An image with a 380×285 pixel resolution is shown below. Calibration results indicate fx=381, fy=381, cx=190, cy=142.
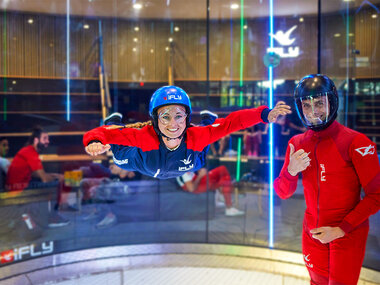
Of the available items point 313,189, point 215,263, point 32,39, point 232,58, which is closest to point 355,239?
point 313,189

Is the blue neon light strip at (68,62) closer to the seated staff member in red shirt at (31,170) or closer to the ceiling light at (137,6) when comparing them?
the seated staff member in red shirt at (31,170)

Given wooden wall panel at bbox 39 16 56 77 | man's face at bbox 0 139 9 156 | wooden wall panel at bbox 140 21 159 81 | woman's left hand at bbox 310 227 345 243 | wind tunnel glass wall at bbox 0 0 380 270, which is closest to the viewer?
woman's left hand at bbox 310 227 345 243

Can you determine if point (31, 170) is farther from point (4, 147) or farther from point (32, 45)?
point (32, 45)

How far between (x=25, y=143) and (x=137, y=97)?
1378mm

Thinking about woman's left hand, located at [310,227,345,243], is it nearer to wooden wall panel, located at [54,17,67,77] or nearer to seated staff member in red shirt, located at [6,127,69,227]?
seated staff member in red shirt, located at [6,127,69,227]

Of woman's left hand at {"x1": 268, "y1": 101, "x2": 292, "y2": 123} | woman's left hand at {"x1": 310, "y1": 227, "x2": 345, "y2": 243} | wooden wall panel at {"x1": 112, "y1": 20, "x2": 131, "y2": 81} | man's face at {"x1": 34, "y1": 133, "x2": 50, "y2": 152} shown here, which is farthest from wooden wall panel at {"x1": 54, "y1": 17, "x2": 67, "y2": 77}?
woman's left hand at {"x1": 310, "y1": 227, "x2": 345, "y2": 243}

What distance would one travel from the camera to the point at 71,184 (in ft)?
15.2

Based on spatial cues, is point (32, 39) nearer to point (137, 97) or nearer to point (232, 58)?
point (137, 97)

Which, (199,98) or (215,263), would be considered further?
(199,98)

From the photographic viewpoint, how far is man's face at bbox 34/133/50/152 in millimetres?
4328

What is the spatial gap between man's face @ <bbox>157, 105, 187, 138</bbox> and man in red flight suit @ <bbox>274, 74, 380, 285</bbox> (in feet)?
2.25

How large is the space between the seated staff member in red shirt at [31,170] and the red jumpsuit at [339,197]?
308 centimetres

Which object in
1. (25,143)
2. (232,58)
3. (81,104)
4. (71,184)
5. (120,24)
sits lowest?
(71,184)

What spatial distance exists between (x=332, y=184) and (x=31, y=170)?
3.39 metres
